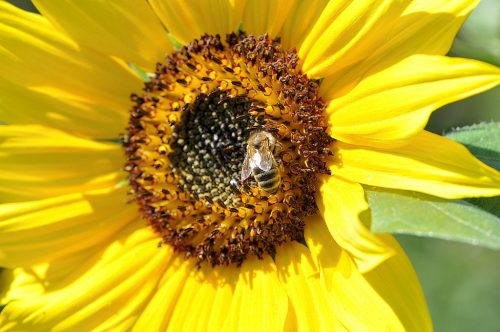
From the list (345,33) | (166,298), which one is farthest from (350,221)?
(166,298)

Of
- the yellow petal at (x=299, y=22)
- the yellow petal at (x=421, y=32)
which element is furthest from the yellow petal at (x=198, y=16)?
the yellow petal at (x=421, y=32)

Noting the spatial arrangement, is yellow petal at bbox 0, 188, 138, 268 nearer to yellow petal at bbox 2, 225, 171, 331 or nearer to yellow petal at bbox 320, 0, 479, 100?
yellow petal at bbox 2, 225, 171, 331

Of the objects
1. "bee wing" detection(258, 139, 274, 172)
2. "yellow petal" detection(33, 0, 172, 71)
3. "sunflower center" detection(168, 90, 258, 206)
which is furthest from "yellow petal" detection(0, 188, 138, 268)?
"bee wing" detection(258, 139, 274, 172)

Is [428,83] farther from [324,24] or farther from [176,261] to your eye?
[176,261]

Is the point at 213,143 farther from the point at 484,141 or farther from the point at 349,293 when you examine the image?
the point at 484,141

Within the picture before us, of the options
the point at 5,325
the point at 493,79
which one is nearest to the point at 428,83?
the point at 493,79

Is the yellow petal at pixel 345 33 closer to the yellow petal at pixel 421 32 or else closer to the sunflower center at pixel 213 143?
the yellow petal at pixel 421 32
